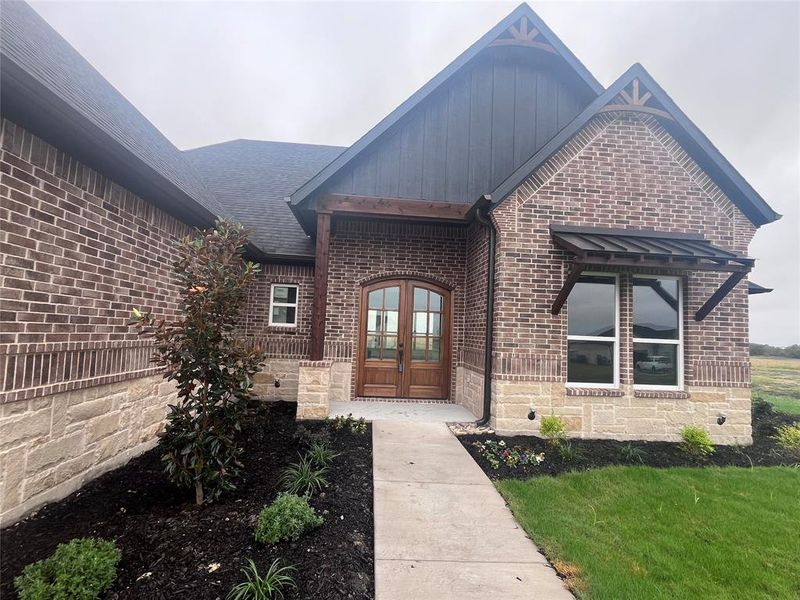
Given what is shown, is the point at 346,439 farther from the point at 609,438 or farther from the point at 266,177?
the point at 266,177

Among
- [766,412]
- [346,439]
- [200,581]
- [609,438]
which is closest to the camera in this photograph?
[200,581]

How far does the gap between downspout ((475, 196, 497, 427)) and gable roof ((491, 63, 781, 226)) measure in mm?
400

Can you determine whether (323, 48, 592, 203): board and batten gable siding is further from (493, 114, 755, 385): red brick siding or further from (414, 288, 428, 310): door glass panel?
(414, 288, 428, 310): door glass panel

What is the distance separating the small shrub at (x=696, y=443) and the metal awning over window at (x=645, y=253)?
177 centimetres

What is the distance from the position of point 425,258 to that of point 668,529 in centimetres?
579

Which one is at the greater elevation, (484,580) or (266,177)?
(266,177)

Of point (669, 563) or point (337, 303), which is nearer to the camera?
point (669, 563)

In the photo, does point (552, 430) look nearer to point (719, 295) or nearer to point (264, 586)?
point (719, 295)

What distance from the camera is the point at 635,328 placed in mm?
6355

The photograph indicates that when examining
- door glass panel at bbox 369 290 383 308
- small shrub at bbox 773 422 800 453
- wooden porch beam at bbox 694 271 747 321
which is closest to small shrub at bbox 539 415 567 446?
wooden porch beam at bbox 694 271 747 321

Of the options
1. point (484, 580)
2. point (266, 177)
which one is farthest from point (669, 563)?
point (266, 177)

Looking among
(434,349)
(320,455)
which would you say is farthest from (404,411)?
(320,455)

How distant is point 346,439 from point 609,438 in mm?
4103

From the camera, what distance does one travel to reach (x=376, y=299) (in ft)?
26.7
